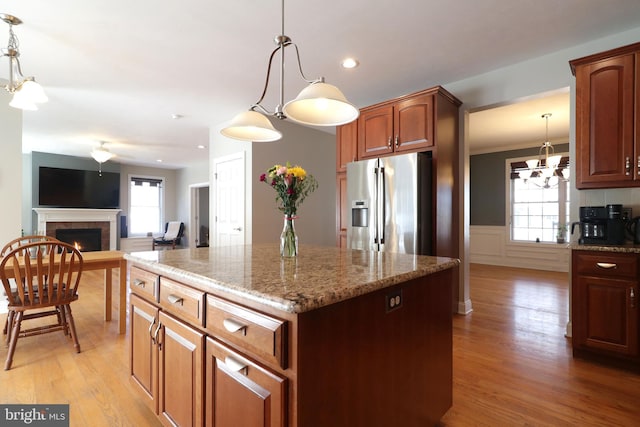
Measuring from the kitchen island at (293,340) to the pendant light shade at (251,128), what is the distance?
2.51ft

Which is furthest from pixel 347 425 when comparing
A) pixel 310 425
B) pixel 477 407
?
pixel 477 407

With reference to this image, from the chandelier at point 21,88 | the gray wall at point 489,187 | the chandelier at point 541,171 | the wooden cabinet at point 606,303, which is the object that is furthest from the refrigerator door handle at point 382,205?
the gray wall at point 489,187

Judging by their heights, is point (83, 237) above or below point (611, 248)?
below

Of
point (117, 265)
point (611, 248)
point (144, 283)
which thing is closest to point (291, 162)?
point (117, 265)

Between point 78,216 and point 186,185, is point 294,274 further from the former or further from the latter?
point 186,185

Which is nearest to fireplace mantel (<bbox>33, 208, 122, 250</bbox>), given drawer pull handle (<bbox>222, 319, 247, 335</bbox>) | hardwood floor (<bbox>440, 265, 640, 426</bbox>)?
drawer pull handle (<bbox>222, 319, 247, 335</bbox>)

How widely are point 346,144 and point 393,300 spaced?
2793mm

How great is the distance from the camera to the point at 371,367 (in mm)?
1096

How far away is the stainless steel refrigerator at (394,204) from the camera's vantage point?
2.91 meters

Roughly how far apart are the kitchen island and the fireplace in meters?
7.27

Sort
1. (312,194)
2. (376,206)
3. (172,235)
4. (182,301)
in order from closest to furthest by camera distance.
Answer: (182,301)
(376,206)
(312,194)
(172,235)

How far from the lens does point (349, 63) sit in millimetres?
3021

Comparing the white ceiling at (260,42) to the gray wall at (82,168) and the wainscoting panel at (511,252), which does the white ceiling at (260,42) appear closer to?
the gray wall at (82,168)

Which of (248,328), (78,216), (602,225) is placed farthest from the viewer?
(78,216)
